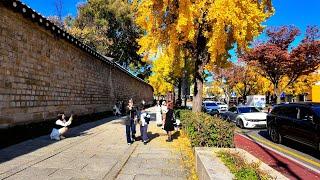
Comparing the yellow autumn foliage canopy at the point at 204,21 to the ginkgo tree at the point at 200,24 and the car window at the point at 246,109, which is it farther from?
the car window at the point at 246,109

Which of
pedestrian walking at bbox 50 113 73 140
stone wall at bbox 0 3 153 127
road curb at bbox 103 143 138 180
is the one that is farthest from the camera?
pedestrian walking at bbox 50 113 73 140

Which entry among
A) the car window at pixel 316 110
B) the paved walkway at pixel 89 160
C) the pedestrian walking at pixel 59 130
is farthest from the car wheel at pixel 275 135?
the pedestrian walking at pixel 59 130

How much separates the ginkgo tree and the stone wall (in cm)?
400

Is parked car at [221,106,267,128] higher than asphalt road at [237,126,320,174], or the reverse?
parked car at [221,106,267,128]

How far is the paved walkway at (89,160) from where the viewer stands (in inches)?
276

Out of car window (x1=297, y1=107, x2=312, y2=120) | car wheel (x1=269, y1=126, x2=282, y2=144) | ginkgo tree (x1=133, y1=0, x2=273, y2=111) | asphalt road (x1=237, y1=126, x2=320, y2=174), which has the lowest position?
asphalt road (x1=237, y1=126, x2=320, y2=174)

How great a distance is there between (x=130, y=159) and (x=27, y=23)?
6787 mm

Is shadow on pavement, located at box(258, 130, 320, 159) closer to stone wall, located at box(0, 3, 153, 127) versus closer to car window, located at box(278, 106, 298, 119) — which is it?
car window, located at box(278, 106, 298, 119)

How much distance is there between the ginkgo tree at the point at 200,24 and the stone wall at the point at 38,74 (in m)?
4.00

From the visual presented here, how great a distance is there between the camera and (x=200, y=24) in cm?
1447

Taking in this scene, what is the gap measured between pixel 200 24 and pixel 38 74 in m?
6.85

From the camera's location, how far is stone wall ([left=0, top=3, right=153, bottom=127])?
35.5 feet

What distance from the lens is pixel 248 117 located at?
1917 cm

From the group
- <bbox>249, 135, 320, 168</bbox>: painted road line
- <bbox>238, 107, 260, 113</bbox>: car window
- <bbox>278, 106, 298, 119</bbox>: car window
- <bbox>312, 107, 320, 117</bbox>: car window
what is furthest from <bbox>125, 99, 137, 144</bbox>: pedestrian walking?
<bbox>238, 107, 260, 113</bbox>: car window
